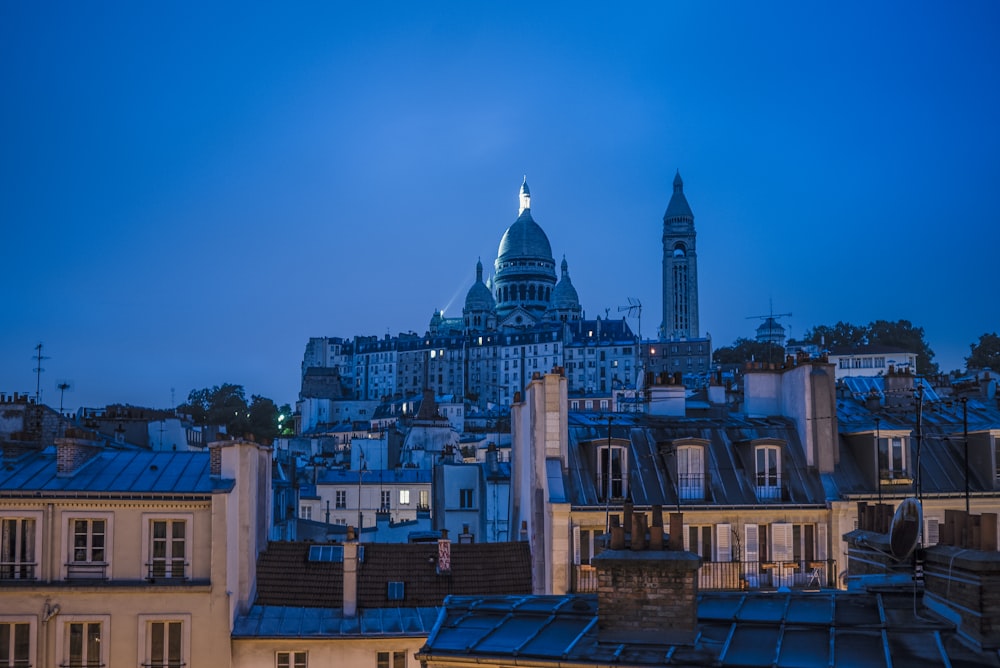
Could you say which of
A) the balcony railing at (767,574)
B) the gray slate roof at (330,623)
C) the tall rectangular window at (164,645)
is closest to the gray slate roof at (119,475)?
the tall rectangular window at (164,645)

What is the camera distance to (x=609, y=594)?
15484 millimetres

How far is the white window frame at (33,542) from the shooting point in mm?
28000

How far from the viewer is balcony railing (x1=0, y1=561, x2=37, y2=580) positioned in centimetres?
2797

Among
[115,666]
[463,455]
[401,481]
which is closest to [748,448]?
[115,666]

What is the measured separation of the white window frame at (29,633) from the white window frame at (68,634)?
17.9 inches

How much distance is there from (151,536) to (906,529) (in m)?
18.3

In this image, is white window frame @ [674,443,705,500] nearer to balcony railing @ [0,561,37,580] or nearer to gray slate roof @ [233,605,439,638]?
gray slate roof @ [233,605,439,638]

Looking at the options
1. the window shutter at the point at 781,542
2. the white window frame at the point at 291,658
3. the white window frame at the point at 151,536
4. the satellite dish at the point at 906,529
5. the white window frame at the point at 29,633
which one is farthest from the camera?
the window shutter at the point at 781,542

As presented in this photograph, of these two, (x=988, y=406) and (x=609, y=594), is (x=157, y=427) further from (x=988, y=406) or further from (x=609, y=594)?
(x=609, y=594)

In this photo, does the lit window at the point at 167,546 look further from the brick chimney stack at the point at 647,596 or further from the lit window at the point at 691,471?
the brick chimney stack at the point at 647,596

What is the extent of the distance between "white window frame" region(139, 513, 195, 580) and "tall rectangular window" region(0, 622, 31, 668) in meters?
2.78

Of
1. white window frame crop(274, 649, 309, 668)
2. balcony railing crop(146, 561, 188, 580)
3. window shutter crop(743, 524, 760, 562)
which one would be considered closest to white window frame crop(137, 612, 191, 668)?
balcony railing crop(146, 561, 188, 580)

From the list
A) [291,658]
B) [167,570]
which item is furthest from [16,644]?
[291,658]

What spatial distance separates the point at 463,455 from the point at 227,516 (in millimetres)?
69863
